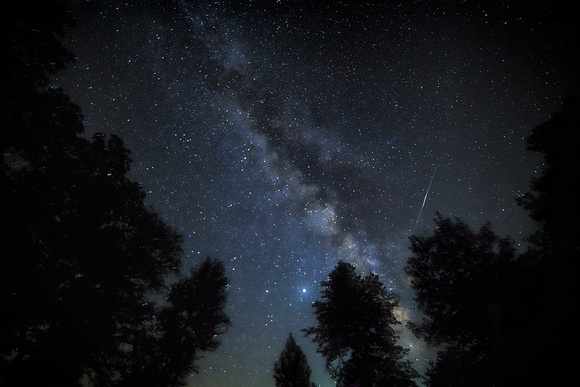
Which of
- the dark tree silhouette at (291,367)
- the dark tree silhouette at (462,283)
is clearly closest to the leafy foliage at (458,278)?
the dark tree silhouette at (462,283)

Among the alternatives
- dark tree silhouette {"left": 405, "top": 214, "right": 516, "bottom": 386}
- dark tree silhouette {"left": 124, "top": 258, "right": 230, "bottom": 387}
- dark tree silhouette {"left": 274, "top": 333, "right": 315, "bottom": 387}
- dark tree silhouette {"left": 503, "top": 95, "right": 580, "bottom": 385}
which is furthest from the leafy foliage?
dark tree silhouette {"left": 124, "top": 258, "right": 230, "bottom": 387}

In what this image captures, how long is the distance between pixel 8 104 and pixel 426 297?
23.6 metres

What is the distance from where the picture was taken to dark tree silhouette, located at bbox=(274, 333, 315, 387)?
62.5 feet

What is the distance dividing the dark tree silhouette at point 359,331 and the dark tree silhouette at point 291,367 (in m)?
4.72

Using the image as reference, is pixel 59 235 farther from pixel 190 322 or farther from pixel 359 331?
pixel 359 331

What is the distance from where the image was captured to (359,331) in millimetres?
14680

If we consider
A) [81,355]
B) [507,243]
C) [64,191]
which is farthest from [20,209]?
[507,243]

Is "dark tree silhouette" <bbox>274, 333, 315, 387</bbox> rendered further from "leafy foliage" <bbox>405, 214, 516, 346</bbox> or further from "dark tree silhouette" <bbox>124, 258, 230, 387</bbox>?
"leafy foliage" <bbox>405, 214, 516, 346</bbox>

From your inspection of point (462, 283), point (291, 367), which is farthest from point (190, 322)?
point (462, 283)

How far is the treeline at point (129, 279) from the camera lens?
668 centimetres

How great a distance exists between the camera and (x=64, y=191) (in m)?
7.97

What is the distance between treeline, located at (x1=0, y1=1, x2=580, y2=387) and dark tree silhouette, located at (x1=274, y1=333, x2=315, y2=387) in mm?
4892

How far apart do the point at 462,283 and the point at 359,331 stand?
764 centimetres

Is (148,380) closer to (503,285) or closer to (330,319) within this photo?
(330,319)
